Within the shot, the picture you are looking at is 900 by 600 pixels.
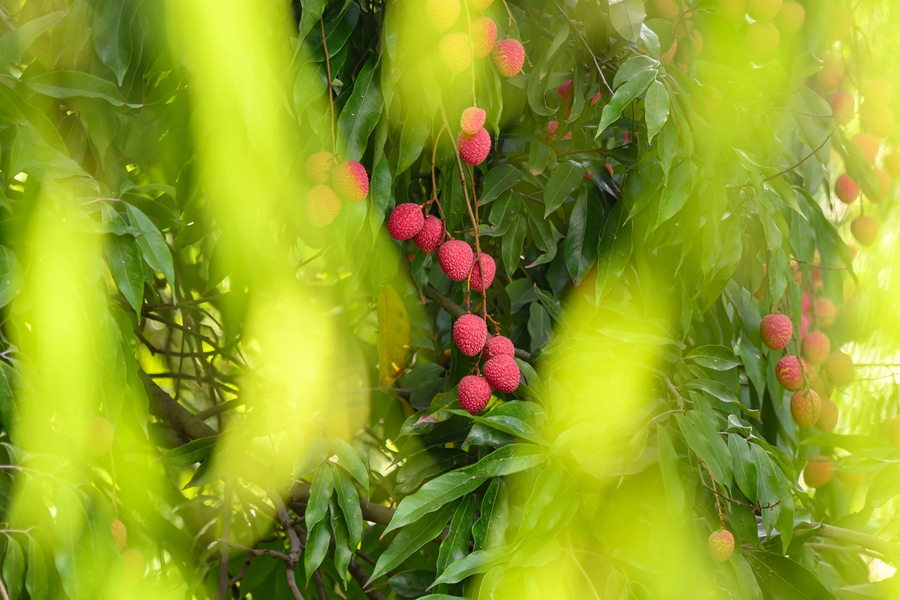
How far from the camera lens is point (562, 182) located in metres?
0.91

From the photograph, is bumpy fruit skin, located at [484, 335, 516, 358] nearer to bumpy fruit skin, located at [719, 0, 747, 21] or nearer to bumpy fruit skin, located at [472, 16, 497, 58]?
bumpy fruit skin, located at [472, 16, 497, 58]

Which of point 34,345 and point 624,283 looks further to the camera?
point 624,283

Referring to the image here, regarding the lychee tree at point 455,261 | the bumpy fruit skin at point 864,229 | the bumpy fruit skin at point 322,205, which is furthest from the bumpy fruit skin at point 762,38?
the bumpy fruit skin at point 322,205

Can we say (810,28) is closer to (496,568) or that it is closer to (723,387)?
(723,387)

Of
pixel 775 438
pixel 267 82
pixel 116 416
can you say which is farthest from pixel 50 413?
pixel 775 438

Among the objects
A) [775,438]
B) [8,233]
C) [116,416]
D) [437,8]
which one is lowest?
[775,438]

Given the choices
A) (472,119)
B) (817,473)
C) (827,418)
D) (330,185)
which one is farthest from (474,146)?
(817,473)

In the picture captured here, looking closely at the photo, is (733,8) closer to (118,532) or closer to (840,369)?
(840,369)

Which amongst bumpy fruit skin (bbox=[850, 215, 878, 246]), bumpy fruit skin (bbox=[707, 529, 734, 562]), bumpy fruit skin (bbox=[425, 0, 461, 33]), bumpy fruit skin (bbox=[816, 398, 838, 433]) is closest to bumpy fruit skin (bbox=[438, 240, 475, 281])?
bumpy fruit skin (bbox=[425, 0, 461, 33])

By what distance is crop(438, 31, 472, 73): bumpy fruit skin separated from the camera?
72cm

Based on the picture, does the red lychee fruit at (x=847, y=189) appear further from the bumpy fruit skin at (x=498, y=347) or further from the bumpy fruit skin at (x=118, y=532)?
the bumpy fruit skin at (x=118, y=532)

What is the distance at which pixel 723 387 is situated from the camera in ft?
2.81

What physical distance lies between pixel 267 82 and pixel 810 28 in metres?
0.81

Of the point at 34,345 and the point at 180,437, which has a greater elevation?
the point at 34,345
